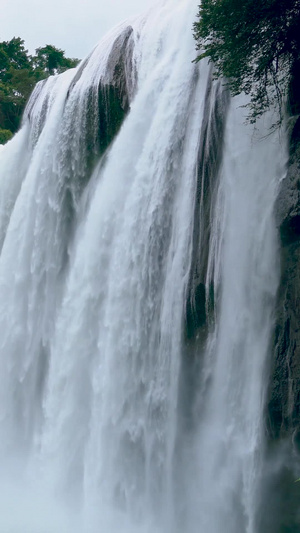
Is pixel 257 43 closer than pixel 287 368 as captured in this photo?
No

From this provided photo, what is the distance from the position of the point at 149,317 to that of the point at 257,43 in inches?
156

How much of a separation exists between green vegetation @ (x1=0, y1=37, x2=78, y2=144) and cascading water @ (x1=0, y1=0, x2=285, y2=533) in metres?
13.3

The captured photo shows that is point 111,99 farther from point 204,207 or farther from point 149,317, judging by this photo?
point 149,317

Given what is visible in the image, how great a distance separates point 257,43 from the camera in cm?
744

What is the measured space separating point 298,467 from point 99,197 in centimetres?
595

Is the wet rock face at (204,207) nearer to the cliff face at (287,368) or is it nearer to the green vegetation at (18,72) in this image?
the cliff face at (287,368)

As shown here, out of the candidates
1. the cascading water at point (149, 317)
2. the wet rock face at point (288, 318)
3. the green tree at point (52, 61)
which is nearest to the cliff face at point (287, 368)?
the wet rock face at point (288, 318)

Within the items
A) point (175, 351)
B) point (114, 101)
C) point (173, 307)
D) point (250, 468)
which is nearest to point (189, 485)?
point (250, 468)

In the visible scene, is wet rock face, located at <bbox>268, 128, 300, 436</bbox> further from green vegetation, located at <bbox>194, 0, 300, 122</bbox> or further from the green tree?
the green tree

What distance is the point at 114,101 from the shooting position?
11445mm

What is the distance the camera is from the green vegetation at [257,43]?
718 centimetres

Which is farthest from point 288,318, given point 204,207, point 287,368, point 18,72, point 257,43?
point 18,72

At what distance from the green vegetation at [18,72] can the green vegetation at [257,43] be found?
17201mm

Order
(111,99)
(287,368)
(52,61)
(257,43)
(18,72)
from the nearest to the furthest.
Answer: (287,368), (257,43), (111,99), (18,72), (52,61)
